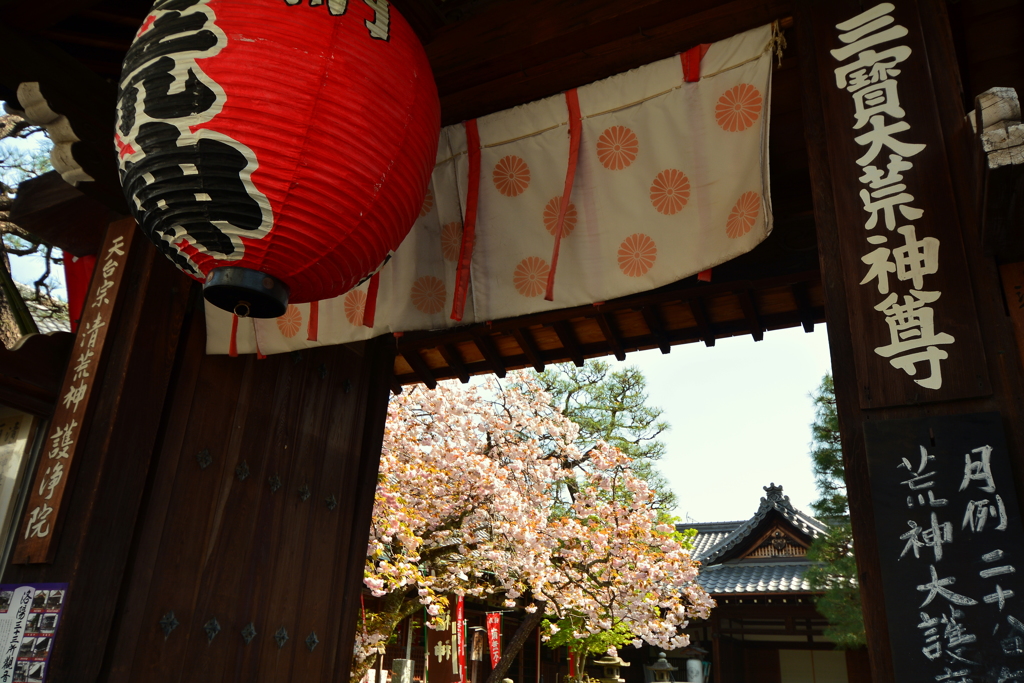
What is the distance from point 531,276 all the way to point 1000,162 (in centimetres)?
212

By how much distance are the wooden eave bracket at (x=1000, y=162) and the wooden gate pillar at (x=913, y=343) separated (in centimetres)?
24

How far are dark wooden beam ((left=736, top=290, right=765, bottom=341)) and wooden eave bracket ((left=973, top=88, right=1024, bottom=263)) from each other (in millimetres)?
2700

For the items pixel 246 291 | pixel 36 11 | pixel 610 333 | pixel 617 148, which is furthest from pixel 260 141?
pixel 610 333

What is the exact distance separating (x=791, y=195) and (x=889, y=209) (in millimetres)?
2240

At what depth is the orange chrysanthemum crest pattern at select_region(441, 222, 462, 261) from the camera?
3.68 m

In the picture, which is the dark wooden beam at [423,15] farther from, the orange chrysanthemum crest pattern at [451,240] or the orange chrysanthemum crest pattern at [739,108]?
the orange chrysanthemum crest pattern at [739,108]

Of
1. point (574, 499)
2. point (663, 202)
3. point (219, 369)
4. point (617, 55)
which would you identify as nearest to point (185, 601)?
point (219, 369)

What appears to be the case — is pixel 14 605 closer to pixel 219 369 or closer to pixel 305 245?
pixel 219 369

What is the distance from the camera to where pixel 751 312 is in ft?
15.4

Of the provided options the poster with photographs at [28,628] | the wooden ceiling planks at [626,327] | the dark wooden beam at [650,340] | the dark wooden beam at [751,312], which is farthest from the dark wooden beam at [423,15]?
the poster with photographs at [28,628]

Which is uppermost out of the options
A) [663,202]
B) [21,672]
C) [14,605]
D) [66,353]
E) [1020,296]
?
[663,202]

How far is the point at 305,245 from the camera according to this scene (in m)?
1.95

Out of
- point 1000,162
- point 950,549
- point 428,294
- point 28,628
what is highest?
point 428,294

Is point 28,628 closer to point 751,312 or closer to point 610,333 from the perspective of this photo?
point 610,333
